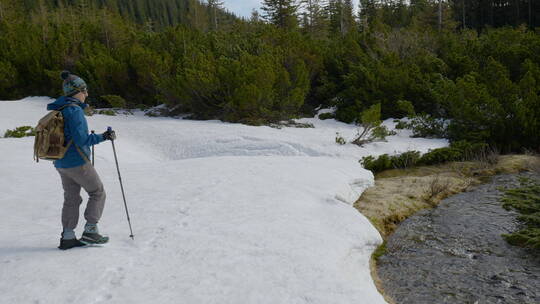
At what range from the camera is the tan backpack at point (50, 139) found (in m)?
3.61

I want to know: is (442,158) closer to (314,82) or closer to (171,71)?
(314,82)

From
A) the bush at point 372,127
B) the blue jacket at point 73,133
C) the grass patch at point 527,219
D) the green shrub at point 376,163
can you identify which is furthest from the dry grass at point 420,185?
the blue jacket at point 73,133

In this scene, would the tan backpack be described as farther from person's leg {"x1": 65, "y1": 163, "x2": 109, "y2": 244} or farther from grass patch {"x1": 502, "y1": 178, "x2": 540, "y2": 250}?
grass patch {"x1": 502, "y1": 178, "x2": 540, "y2": 250}

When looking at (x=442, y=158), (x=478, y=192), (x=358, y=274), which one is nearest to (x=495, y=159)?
(x=442, y=158)

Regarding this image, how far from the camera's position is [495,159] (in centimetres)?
938

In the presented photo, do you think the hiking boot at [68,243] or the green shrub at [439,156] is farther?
the green shrub at [439,156]

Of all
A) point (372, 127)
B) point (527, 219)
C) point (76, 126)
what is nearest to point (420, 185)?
point (527, 219)

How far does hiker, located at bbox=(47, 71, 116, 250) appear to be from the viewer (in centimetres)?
375

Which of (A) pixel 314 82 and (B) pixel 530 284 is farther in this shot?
(A) pixel 314 82

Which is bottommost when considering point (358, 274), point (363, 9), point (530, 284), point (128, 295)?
A: point (530, 284)

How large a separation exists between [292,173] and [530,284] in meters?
4.10

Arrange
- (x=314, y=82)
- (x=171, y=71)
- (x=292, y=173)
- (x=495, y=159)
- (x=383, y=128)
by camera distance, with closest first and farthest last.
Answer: (x=292, y=173), (x=495, y=159), (x=383, y=128), (x=171, y=71), (x=314, y=82)

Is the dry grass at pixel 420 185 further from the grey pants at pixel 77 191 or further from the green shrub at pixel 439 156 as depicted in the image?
the grey pants at pixel 77 191

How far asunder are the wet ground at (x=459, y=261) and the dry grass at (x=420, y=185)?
239mm
